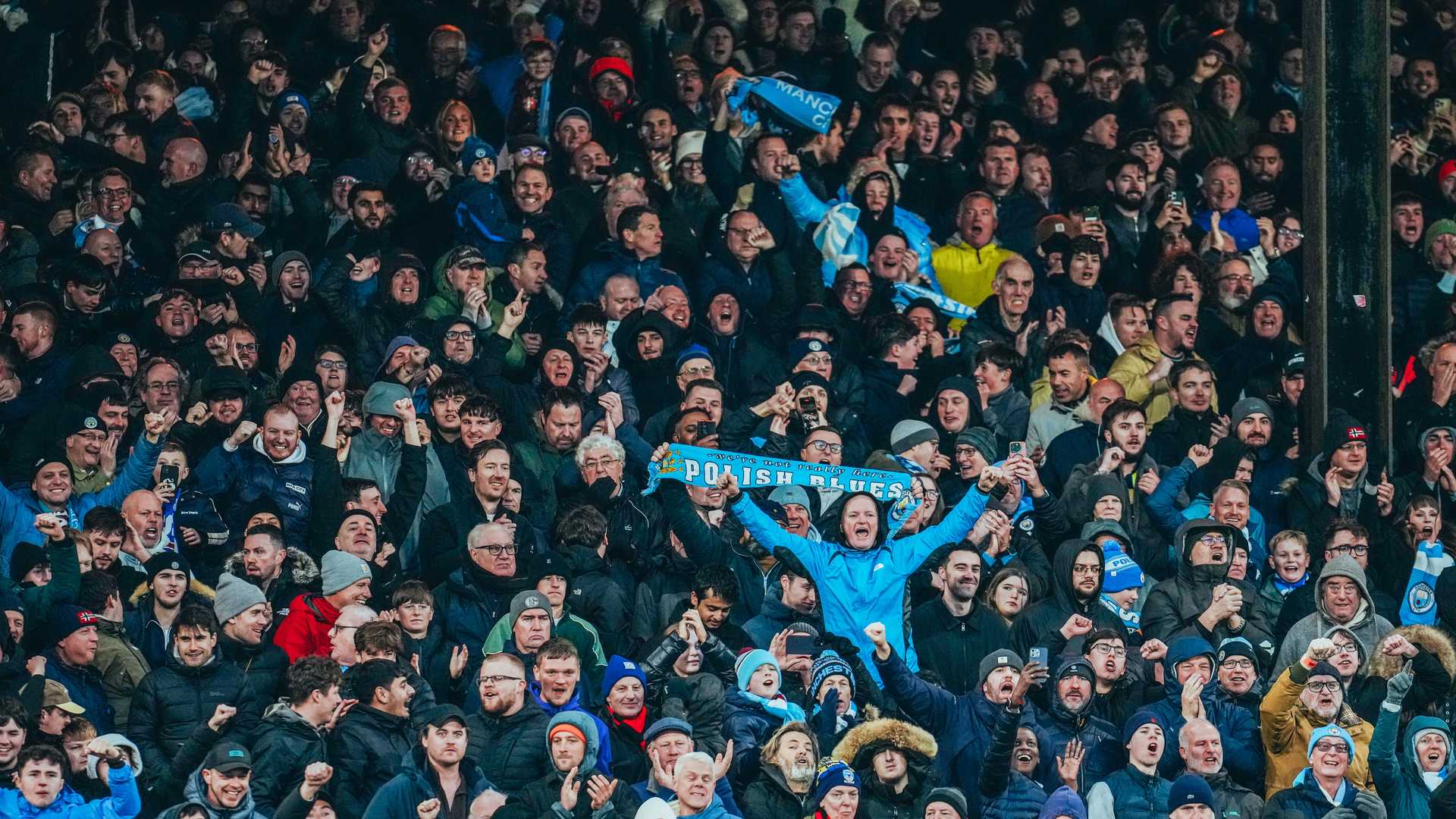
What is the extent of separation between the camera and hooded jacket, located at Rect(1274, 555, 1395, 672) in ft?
50.3

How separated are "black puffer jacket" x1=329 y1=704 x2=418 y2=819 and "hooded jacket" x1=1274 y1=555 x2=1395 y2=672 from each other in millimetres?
4631

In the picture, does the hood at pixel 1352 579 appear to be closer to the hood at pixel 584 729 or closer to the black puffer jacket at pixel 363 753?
the hood at pixel 584 729

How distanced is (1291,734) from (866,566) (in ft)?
7.61

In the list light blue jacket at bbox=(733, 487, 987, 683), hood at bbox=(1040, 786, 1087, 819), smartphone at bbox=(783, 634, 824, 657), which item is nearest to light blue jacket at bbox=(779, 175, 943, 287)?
light blue jacket at bbox=(733, 487, 987, 683)

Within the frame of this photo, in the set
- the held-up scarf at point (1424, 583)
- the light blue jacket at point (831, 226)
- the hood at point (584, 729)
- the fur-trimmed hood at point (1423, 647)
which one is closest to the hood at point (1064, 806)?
the fur-trimmed hood at point (1423, 647)

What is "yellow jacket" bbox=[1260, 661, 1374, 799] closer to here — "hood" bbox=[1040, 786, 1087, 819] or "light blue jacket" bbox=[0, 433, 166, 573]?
"hood" bbox=[1040, 786, 1087, 819]

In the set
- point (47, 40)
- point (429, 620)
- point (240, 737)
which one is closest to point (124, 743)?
point (240, 737)

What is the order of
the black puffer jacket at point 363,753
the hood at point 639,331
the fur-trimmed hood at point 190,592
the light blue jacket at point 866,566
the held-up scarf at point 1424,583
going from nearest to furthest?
the black puffer jacket at point 363,753
the fur-trimmed hood at point 190,592
the light blue jacket at point 866,566
the held-up scarf at point 1424,583
the hood at point 639,331

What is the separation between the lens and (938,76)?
1922 cm

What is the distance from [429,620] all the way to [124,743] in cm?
176

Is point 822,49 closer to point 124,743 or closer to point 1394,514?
point 1394,514

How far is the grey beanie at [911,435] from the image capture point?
640 inches

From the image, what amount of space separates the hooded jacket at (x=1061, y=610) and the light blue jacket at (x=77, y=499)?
4.53m

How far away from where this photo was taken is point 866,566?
608 inches
